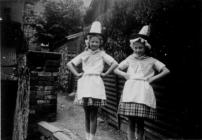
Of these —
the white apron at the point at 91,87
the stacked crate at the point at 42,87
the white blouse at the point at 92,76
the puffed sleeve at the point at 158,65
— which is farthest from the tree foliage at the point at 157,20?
the stacked crate at the point at 42,87

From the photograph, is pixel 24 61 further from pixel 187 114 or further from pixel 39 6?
pixel 39 6

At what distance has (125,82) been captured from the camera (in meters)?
3.88

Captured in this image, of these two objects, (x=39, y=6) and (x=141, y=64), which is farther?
(x=39, y=6)

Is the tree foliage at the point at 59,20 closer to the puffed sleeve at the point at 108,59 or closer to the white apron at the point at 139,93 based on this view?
the puffed sleeve at the point at 108,59

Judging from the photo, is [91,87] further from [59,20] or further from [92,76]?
[59,20]

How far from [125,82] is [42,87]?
8.19 feet

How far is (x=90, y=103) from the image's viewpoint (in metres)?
3.62

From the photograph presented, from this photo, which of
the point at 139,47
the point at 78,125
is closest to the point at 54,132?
the point at 78,125

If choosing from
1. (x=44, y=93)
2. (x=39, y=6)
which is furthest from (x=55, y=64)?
(x=39, y=6)

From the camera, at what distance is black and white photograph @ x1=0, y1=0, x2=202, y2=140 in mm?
3371

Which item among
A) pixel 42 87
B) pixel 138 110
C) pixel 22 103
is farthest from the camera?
pixel 22 103

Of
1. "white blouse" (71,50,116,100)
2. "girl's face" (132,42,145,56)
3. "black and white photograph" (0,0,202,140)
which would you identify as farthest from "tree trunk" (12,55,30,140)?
"girl's face" (132,42,145,56)

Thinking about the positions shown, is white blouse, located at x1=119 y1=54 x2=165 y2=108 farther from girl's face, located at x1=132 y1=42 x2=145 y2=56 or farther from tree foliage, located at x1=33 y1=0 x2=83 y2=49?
tree foliage, located at x1=33 y1=0 x2=83 y2=49

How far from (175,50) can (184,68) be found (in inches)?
16.1
